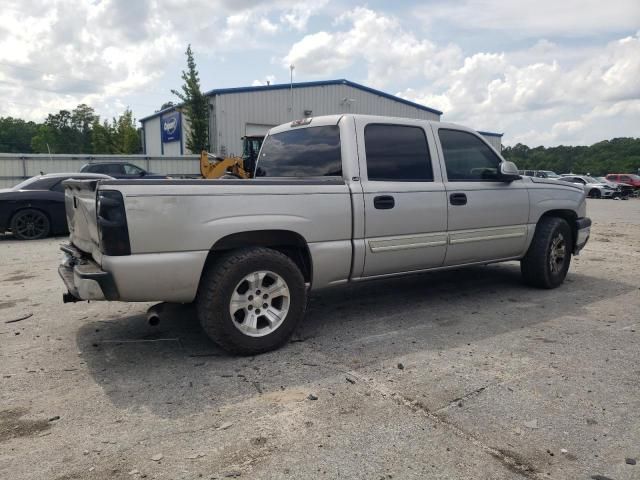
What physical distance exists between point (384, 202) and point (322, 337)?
131cm

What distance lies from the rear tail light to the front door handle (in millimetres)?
3058

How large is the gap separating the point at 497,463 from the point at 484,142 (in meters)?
3.79

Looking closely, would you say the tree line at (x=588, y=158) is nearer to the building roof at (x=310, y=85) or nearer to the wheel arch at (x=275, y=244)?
the building roof at (x=310, y=85)

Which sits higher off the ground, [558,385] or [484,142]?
[484,142]

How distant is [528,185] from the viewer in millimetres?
5652

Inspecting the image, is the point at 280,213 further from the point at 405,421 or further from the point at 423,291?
the point at 423,291

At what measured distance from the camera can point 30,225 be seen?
10539 mm

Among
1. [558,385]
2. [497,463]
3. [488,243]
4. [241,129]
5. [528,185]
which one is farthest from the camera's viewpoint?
[241,129]

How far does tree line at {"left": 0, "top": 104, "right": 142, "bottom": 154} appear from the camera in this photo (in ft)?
154

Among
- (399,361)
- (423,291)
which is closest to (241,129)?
(423,291)

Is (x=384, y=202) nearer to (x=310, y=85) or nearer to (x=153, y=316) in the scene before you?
(x=153, y=316)

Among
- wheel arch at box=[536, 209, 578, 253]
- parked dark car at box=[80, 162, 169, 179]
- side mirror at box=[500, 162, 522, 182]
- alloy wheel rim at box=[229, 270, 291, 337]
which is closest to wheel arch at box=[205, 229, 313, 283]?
alloy wheel rim at box=[229, 270, 291, 337]

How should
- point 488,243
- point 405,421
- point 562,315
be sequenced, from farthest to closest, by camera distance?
1. point 488,243
2. point 562,315
3. point 405,421

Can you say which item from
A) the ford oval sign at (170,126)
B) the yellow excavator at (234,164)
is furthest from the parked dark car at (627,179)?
the ford oval sign at (170,126)
